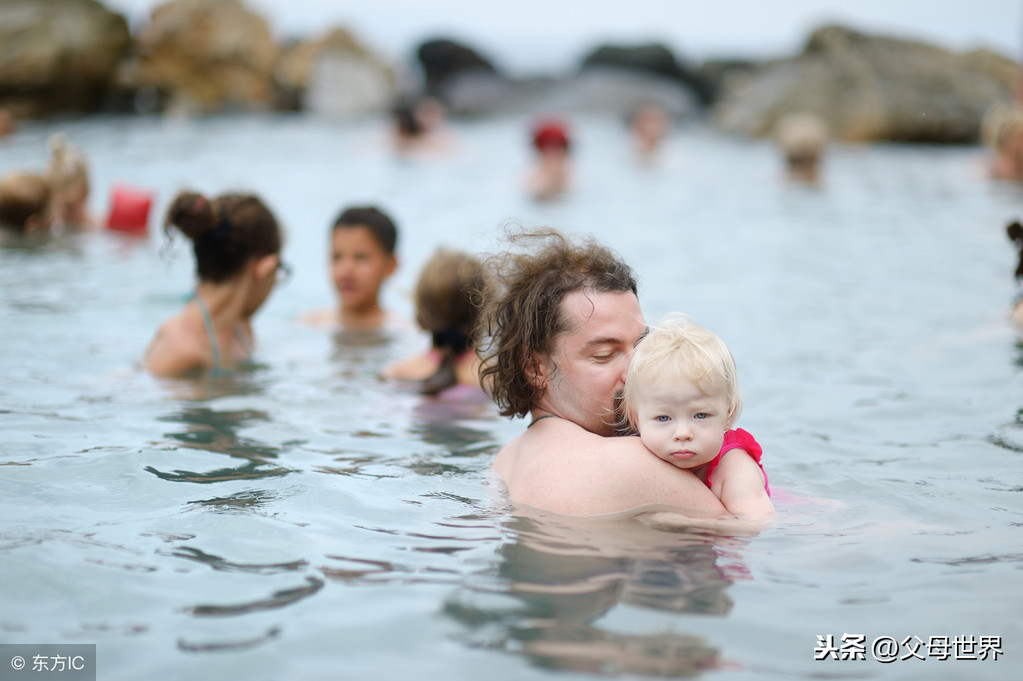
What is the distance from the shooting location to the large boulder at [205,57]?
2488 cm

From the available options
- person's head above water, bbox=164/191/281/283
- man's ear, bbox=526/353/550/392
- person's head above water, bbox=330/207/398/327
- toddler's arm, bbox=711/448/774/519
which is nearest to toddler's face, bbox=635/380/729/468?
toddler's arm, bbox=711/448/774/519

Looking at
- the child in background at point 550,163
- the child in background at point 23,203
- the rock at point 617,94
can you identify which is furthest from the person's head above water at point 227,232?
the rock at point 617,94

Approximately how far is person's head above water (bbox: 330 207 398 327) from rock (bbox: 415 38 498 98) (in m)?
24.5

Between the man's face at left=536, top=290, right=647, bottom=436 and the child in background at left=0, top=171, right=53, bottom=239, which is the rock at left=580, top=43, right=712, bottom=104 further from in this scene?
the man's face at left=536, top=290, right=647, bottom=436

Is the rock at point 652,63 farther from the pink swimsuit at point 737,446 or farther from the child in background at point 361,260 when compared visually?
the pink swimsuit at point 737,446

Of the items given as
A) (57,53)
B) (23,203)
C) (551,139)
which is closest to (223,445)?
(23,203)

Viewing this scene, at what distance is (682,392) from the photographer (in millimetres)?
3213

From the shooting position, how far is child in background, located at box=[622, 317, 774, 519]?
321 centimetres

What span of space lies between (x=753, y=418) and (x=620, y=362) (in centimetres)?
206

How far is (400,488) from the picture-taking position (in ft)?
13.5

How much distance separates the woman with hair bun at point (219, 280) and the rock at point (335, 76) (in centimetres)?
2010

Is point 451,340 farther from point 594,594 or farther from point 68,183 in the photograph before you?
point 68,183

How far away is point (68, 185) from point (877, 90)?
1545 cm

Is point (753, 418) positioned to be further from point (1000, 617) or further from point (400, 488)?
point (1000, 617)
